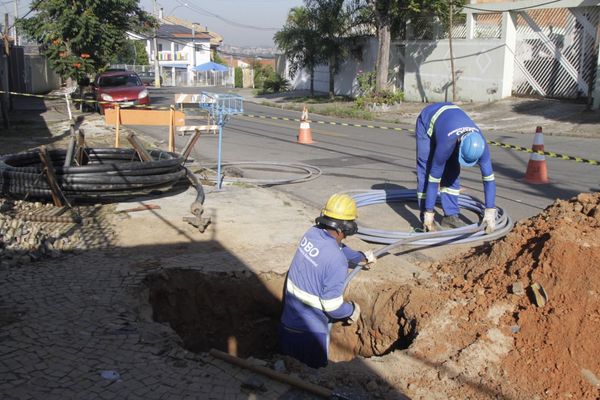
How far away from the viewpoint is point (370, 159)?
1286 cm

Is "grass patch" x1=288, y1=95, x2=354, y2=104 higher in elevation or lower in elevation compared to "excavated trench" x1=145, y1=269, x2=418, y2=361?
higher

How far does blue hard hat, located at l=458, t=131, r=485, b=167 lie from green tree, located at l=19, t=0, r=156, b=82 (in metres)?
22.6

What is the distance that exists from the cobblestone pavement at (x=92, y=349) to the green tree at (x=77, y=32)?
22428 millimetres

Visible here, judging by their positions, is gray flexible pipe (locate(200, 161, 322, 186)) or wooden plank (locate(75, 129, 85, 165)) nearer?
wooden plank (locate(75, 129, 85, 165))

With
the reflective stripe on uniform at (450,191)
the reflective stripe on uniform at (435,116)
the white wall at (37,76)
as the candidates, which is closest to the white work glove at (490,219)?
the reflective stripe on uniform at (450,191)

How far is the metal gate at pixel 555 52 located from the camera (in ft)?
68.8

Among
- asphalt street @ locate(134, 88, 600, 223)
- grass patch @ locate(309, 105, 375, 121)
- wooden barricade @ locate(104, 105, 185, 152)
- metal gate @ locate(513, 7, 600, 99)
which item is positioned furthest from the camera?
grass patch @ locate(309, 105, 375, 121)

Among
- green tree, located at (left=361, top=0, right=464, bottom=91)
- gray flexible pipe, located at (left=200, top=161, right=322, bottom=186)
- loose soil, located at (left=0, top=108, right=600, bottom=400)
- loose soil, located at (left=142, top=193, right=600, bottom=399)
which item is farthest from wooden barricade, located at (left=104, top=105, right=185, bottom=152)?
green tree, located at (left=361, top=0, right=464, bottom=91)

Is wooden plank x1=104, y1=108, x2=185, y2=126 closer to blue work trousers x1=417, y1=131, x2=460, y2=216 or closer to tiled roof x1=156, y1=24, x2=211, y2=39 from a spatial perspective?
blue work trousers x1=417, y1=131, x2=460, y2=216

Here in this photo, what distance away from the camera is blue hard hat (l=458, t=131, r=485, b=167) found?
625cm

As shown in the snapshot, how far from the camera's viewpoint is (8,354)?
3.99 meters

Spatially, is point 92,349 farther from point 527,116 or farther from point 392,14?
point 392,14

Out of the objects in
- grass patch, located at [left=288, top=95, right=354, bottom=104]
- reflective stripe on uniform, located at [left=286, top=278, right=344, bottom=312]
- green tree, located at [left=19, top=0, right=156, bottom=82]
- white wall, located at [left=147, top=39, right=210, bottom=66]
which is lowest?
reflective stripe on uniform, located at [left=286, top=278, right=344, bottom=312]

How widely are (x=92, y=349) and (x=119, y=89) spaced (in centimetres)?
2073
